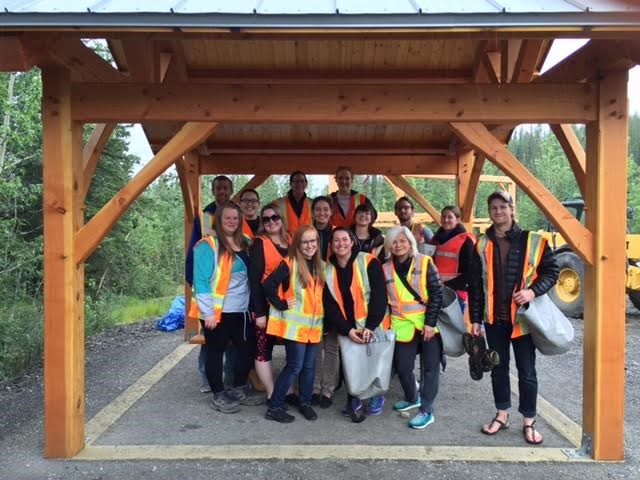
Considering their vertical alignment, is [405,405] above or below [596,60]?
below

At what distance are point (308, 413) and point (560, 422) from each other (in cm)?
209

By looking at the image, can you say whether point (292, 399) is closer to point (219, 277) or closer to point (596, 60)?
point (219, 277)

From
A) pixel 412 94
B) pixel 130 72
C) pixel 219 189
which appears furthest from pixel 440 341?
pixel 130 72

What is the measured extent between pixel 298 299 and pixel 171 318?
209 inches

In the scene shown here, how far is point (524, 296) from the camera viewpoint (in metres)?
3.75

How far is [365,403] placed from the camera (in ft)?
14.9

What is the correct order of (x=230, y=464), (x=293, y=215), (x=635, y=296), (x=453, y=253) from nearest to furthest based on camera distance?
(x=230, y=464), (x=453, y=253), (x=293, y=215), (x=635, y=296)

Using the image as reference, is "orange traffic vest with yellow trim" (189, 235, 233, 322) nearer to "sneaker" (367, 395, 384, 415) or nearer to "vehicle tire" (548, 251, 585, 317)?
"sneaker" (367, 395, 384, 415)

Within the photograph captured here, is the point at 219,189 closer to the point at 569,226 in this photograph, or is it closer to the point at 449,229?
the point at 449,229

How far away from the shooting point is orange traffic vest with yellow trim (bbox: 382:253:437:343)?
4172mm

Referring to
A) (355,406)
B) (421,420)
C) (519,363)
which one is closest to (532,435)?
(519,363)

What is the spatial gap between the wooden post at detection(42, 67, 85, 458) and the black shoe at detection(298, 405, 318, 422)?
1738 millimetres

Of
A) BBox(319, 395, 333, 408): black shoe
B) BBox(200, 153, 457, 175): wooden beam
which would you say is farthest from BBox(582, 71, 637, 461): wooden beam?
BBox(200, 153, 457, 175): wooden beam

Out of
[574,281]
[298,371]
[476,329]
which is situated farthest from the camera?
[574,281]
